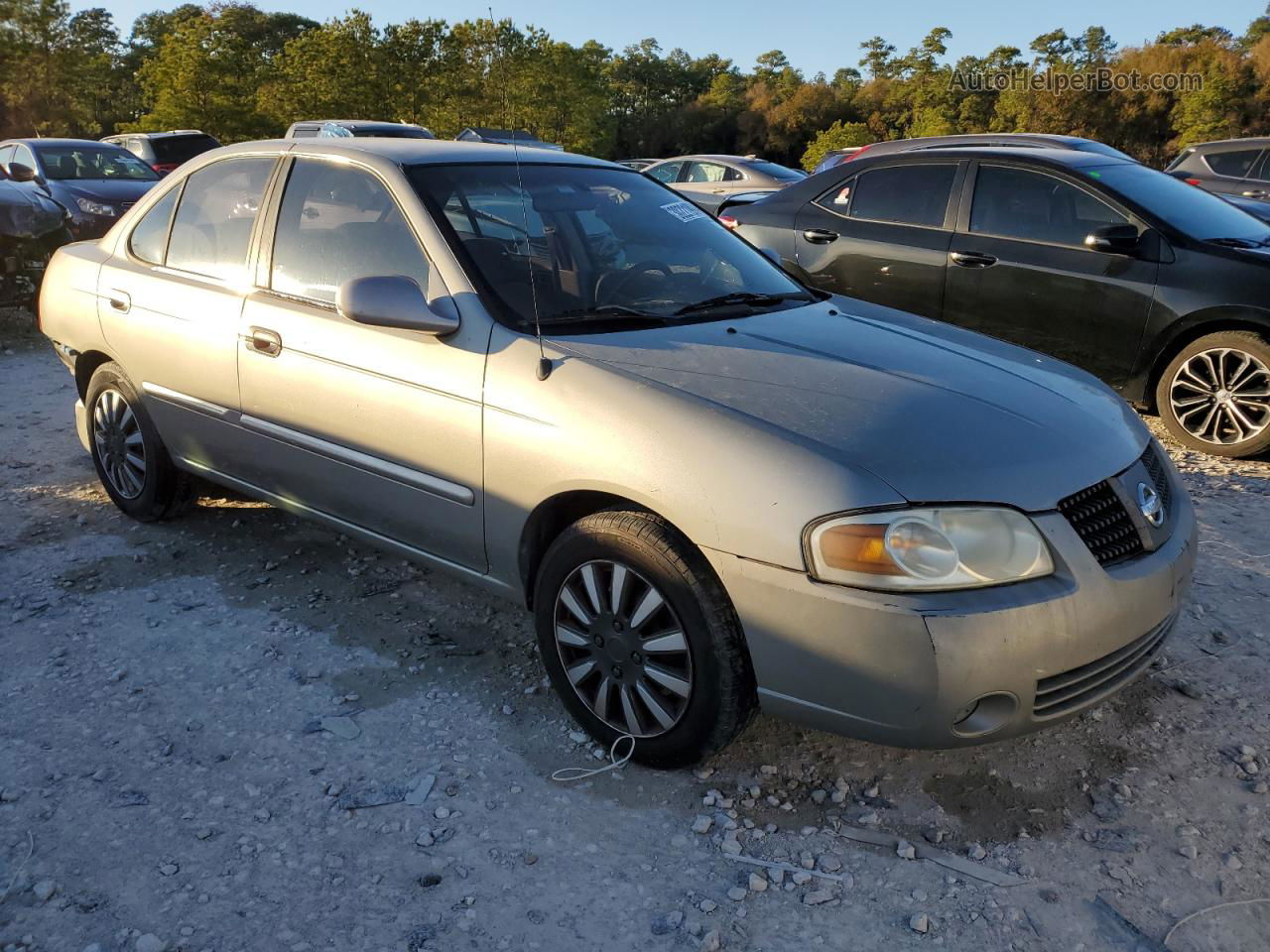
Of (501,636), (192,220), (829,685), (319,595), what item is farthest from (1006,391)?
(192,220)

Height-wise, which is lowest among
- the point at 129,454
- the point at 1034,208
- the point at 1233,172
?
the point at 129,454

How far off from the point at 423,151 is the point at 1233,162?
1213 centimetres

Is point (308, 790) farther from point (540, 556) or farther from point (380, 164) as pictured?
point (380, 164)

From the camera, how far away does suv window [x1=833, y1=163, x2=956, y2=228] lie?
639 centimetres

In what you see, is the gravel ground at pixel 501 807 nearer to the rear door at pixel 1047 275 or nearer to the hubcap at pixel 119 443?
the hubcap at pixel 119 443

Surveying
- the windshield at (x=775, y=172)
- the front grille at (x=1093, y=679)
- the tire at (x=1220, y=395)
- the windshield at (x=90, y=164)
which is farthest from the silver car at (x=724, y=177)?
the front grille at (x=1093, y=679)

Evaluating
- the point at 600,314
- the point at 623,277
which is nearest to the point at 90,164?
the point at 623,277

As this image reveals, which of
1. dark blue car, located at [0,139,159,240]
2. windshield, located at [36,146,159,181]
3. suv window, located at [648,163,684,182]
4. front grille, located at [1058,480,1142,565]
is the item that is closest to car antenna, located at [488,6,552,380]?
front grille, located at [1058,480,1142,565]

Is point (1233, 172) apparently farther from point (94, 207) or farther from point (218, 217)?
point (94, 207)

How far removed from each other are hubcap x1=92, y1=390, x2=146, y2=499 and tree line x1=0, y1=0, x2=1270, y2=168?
19901 mm

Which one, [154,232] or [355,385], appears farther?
[154,232]

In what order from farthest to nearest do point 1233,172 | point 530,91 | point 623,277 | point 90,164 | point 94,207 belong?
point 530,91, point 90,164, point 1233,172, point 94,207, point 623,277

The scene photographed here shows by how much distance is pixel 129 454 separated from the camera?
4.48 m

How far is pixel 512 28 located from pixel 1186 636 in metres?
41.8
